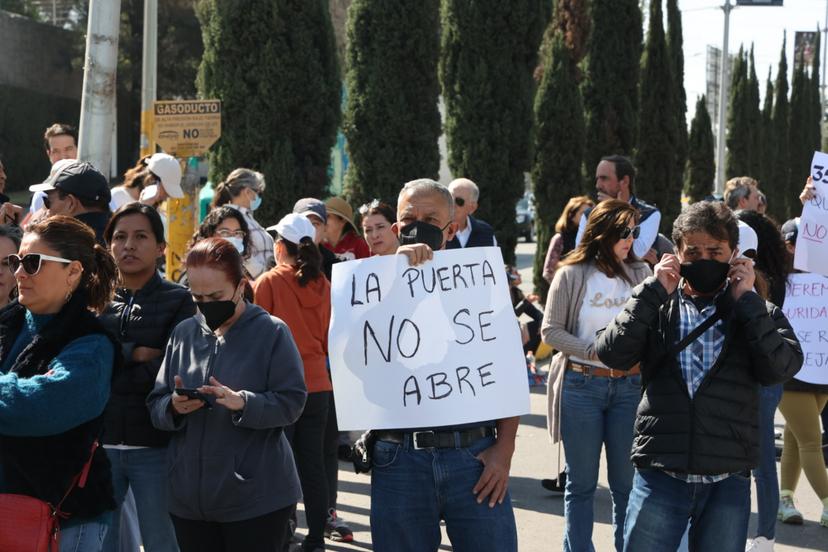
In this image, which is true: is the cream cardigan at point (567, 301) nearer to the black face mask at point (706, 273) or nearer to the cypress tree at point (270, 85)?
the black face mask at point (706, 273)

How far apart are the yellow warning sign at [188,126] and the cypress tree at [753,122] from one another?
34.0 meters

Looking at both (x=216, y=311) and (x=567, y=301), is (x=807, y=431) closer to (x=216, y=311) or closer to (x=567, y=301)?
(x=567, y=301)

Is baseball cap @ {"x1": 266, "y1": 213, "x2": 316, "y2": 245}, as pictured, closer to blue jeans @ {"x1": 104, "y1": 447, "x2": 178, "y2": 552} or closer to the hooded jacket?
the hooded jacket

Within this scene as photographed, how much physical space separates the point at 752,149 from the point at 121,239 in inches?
1561

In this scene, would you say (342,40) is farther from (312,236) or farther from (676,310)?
(676,310)

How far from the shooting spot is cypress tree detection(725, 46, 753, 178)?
41.4 metres

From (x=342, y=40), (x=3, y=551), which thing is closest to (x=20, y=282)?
(x=3, y=551)

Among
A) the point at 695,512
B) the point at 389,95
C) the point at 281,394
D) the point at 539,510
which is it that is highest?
the point at 389,95

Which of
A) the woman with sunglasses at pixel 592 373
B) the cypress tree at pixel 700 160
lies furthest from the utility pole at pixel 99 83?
the cypress tree at pixel 700 160

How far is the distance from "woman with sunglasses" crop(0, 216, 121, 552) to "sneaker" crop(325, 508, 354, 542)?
3.03 metres

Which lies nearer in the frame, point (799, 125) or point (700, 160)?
point (700, 160)

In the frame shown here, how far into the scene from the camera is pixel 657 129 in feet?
81.5

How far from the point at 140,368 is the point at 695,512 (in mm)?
2292

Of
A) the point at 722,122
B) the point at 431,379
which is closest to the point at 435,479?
the point at 431,379
